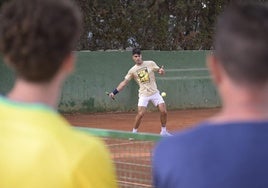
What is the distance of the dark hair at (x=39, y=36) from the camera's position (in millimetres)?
2385

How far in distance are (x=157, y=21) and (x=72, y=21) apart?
987 inches

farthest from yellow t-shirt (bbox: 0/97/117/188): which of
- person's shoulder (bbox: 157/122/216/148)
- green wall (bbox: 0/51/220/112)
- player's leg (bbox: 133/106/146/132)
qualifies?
green wall (bbox: 0/51/220/112)

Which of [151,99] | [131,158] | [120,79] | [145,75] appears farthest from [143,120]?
[131,158]

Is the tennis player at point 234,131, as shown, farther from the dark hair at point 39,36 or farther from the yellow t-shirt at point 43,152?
the dark hair at point 39,36

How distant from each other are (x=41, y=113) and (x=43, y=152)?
0.40ft

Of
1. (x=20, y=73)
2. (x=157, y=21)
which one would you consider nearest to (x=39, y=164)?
(x=20, y=73)

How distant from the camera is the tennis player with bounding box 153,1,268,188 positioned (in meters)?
2.29

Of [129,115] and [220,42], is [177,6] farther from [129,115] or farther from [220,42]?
[220,42]

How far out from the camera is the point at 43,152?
7.70 feet

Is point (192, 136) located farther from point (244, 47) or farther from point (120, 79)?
point (120, 79)

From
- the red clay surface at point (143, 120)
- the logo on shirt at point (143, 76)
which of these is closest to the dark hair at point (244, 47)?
the logo on shirt at point (143, 76)

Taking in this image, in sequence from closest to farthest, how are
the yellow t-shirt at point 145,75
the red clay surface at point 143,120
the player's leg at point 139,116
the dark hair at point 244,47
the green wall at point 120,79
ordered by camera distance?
the dark hair at point 244,47 < the player's leg at point 139,116 < the yellow t-shirt at point 145,75 < the red clay surface at point 143,120 < the green wall at point 120,79

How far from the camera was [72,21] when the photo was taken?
7.93ft

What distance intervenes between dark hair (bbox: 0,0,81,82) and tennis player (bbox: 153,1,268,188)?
0.44 metres
